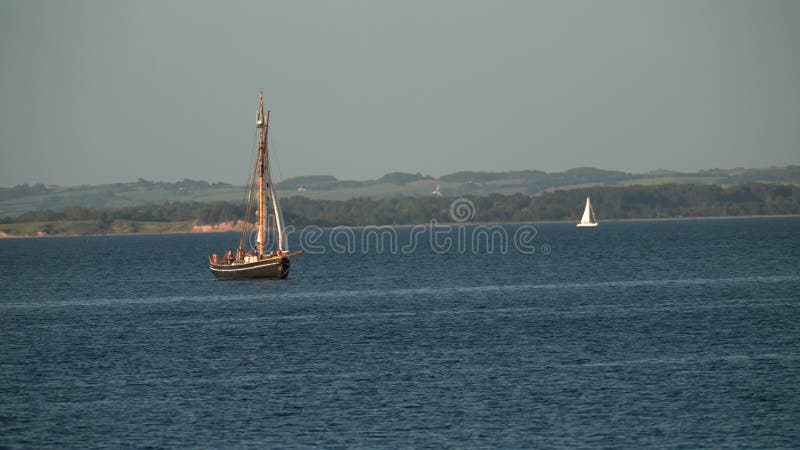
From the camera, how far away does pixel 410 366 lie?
6078cm

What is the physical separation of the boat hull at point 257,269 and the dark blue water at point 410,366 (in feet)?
11.6

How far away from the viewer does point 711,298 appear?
96.9 meters

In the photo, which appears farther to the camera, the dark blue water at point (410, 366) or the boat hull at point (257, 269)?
the boat hull at point (257, 269)

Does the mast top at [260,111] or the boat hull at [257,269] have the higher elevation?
the mast top at [260,111]

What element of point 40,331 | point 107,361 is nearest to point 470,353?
point 107,361

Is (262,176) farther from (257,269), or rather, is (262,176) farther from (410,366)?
(410,366)

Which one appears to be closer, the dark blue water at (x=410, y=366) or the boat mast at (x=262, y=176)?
the dark blue water at (x=410, y=366)

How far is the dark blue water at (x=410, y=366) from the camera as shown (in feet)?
151

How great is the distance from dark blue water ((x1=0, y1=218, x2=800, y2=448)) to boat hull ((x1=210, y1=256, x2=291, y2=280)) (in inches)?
139

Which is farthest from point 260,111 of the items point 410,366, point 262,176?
point 410,366

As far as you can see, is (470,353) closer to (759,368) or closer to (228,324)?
(759,368)

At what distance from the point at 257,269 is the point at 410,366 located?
6419 cm

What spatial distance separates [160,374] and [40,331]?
2566 centimetres

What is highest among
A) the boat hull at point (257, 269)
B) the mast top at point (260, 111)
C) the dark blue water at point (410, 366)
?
Answer: the mast top at point (260, 111)
